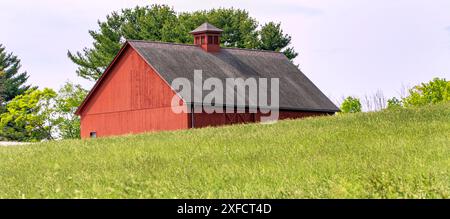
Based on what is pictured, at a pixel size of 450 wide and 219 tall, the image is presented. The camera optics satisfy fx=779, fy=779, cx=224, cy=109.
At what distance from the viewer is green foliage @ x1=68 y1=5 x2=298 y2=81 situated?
7731 centimetres

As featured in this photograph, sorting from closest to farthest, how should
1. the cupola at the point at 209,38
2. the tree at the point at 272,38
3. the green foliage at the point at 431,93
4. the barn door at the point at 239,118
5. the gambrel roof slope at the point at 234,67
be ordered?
the barn door at the point at 239,118
the gambrel roof slope at the point at 234,67
the cupola at the point at 209,38
the green foliage at the point at 431,93
the tree at the point at 272,38

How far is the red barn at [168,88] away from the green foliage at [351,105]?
1530 centimetres

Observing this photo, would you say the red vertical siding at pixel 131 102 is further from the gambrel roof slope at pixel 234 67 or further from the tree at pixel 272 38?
the tree at pixel 272 38

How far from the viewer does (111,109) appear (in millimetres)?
47094

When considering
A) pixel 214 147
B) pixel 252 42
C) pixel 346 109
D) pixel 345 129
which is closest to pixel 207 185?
pixel 214 147

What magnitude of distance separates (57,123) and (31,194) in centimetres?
5686

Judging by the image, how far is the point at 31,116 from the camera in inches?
2726

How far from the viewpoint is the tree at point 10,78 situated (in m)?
85.9

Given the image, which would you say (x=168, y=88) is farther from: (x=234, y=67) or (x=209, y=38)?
(x=209, y=38)

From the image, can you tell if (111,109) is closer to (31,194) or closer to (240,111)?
(240,111)

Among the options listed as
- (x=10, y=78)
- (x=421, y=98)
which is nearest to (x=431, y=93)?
(x=421, y=98)

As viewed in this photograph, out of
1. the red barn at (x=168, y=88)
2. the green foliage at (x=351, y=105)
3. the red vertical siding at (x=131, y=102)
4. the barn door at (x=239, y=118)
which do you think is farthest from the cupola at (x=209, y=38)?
the green foliage at (x=351, y=105)

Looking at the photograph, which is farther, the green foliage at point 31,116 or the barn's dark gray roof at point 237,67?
the green foliage at point 31,116

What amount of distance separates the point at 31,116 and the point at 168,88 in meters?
30.0
